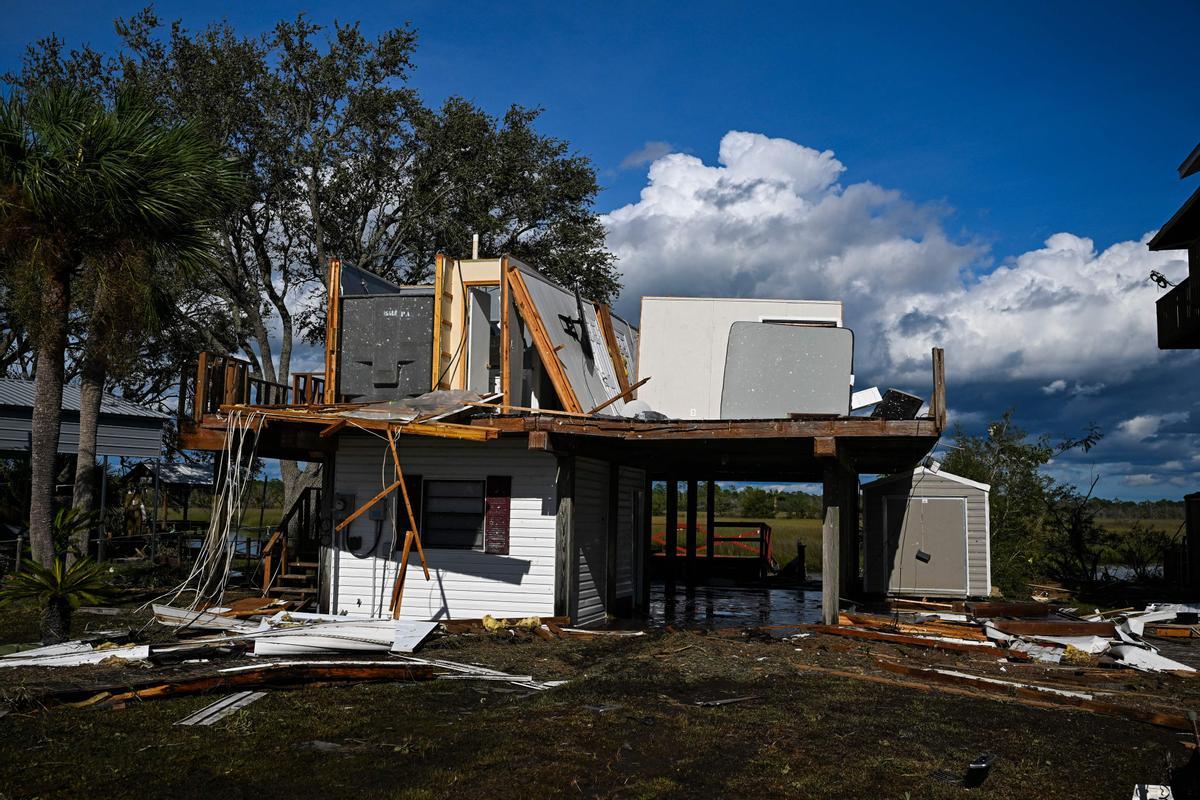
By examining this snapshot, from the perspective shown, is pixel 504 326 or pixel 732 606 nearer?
pixel 504 326

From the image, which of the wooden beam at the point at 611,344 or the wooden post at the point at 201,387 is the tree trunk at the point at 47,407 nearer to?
the wooden post at the point at 201,387

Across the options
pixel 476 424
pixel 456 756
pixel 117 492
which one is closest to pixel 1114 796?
pixel 456 756

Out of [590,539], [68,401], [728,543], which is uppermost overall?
[68,401]

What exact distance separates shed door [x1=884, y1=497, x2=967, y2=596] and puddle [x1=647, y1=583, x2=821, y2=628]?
6.07 ft

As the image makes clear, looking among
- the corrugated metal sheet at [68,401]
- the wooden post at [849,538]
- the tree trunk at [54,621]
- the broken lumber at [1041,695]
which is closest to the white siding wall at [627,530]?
the wooden post at [849,538]

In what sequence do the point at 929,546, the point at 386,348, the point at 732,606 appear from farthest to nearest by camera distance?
the point at 732,606, the point at 929,546, the point at 386,348

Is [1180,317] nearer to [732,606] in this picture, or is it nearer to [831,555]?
[732,606]

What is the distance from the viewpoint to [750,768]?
6.96 m

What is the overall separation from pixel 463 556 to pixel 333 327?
4.40 metres

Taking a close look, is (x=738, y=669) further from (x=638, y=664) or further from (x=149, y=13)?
(x=149, y=13)

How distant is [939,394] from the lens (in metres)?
12.4

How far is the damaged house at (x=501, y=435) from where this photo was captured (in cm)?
1362

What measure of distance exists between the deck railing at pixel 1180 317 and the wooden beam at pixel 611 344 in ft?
37.2

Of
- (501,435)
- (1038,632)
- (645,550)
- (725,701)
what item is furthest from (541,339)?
(1038,632)
